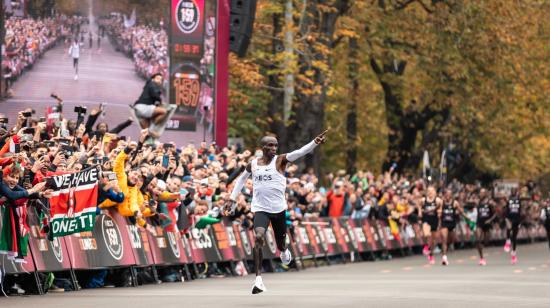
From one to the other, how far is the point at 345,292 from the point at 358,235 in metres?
18.3

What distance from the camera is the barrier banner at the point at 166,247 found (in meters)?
25.7

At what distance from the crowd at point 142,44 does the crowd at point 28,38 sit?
2.67 ft

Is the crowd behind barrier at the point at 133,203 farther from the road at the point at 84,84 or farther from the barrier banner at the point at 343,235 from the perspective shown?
the road at the point at 84,84

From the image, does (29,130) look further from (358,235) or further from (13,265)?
(358,235)

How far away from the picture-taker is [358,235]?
3966cm

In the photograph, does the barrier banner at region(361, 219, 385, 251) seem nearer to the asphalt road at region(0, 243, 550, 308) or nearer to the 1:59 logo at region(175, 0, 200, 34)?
the asphalt road at region(0, 243, 550, 308)

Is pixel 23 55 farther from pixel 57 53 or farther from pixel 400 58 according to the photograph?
pixel 400 58

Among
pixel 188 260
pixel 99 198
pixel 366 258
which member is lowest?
pixel 366 258

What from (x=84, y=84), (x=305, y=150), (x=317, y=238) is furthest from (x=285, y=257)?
(x=317, y=238)

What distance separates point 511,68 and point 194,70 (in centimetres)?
1609

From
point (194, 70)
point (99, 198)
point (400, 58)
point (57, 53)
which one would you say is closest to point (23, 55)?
point (57, 53)

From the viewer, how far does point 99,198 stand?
22906 millimetres

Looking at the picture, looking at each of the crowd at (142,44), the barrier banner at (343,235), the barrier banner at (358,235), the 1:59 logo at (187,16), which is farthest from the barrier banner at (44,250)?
the barrier banner at (358,235)

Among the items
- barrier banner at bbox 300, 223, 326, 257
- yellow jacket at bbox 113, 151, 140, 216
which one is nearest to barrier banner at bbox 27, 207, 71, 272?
yellow jacket at bbox 113, 151, 140, 216
